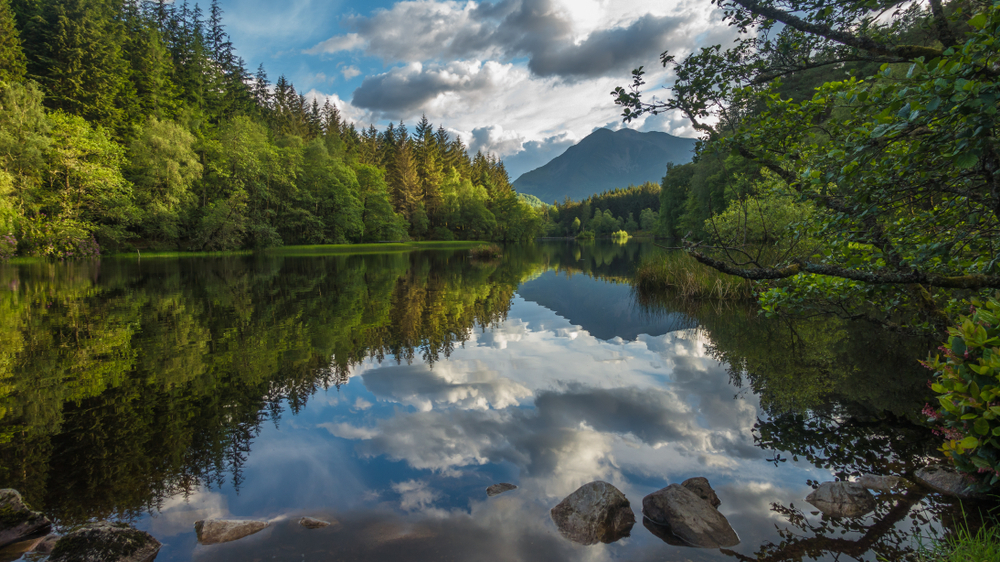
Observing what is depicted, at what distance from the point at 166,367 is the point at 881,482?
10.8 meters

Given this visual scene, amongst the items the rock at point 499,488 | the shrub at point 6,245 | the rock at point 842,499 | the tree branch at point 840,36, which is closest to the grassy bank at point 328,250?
the shrub at point 6,245

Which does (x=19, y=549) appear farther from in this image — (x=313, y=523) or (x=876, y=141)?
(x=876, y=141)

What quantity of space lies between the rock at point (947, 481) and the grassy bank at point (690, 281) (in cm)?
977

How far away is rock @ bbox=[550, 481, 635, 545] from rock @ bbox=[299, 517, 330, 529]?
2113mm

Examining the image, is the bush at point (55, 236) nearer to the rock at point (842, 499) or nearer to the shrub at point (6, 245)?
the shrub at point (6, 245)

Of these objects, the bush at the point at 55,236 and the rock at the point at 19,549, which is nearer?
the rock at the point at 19,549

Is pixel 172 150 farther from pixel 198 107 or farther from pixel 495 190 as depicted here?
pixel 495 190

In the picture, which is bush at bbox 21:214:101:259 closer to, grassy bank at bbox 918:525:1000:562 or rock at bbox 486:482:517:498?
rock at bbox 486:482:517:498

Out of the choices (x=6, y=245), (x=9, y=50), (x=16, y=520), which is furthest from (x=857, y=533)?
(x=9, y=50)

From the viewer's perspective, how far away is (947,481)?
4.20 meters

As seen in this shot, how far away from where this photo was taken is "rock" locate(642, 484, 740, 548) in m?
3.67

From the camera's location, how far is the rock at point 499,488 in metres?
4.45

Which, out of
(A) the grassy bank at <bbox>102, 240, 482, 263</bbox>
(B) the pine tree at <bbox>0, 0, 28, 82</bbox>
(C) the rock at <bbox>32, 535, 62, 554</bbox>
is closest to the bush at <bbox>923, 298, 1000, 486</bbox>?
(C) the rock at <bbox>32, 535, 62, 554</bbox>

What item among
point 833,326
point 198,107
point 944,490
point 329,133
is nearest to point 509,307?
point 833,326
